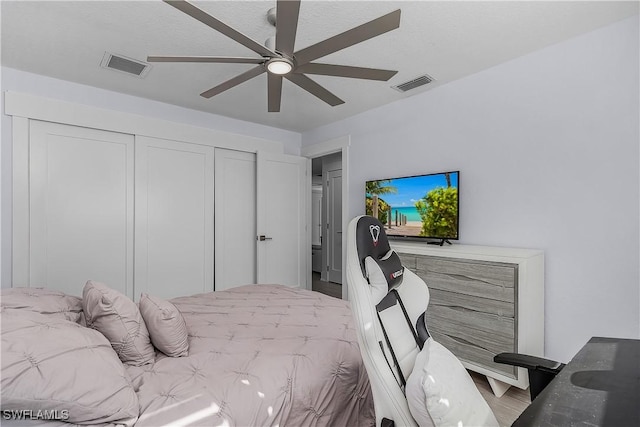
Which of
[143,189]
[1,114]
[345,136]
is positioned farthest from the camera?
[345,136]

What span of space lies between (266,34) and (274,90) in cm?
39

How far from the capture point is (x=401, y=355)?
1.25 m

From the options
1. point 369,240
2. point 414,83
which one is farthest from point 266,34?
point 369,240

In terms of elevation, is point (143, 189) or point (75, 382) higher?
point (143, 189)

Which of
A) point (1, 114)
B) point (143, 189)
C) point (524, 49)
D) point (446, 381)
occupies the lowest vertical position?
point (446, 381)

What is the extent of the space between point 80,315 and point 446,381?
174cm

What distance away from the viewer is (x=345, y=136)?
426 cm

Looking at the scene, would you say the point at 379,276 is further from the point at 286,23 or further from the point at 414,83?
the point at 414,83

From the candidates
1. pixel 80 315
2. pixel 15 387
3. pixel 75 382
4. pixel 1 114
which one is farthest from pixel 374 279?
pixel 1 114

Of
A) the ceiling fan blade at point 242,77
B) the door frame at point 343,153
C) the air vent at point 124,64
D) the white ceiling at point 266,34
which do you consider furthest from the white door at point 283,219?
the ceiling fan blade at point 242,77

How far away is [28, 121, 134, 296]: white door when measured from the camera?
303cm

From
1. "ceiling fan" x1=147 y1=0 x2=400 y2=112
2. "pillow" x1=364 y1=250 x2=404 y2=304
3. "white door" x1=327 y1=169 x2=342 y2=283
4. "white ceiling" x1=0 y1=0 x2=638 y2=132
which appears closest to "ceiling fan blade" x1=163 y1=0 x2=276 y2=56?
"ceiling fan" x1=147 y1=0 x2=400 y2=112

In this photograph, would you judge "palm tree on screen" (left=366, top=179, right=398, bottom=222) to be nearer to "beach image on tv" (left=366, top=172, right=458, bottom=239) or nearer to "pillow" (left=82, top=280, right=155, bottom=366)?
"beach image on tv" (left=366, top=172, right=458, bottom=239)

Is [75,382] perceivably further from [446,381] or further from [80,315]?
[446,381]
